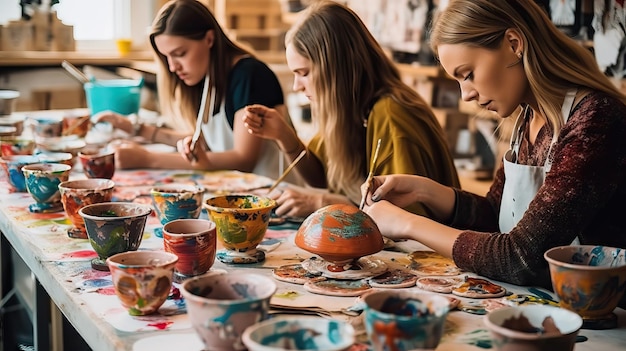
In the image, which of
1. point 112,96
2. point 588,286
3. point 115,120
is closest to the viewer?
point 588,286

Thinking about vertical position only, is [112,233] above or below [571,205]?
below

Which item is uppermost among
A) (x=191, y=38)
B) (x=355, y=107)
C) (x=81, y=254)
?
(x=191, y=38)

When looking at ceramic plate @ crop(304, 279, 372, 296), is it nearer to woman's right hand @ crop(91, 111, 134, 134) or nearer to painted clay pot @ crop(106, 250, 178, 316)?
painted clay pot @ crop(106, 250, 178, 316)

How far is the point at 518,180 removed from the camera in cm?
174

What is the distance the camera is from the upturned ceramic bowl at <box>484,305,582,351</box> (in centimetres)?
102

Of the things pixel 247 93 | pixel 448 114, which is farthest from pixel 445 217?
pixel 448 114

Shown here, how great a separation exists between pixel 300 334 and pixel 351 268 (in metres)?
0.53

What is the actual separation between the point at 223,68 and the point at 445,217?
1.31m

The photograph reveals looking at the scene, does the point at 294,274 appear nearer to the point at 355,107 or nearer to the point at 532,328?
the point at 532,328

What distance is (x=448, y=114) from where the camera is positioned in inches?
155

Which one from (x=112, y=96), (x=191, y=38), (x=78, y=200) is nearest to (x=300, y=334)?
(x=78, y=200)

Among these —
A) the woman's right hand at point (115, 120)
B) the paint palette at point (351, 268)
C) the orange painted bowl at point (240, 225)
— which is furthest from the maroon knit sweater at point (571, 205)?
the woman's right hand at point (115, 120)

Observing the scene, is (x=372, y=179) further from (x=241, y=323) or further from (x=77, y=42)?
(x=77, y=42)

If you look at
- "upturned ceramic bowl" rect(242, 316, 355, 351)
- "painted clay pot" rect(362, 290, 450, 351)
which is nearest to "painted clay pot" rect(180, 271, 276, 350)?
"upturned ceramic bowl" rect(242, 316, 355, 351)
